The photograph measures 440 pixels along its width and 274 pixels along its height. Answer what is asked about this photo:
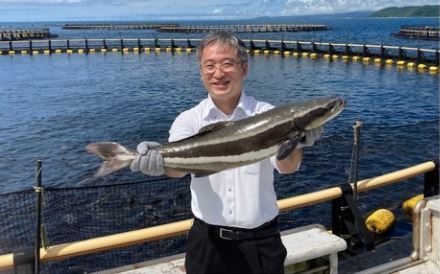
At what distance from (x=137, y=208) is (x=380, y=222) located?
6471 mm

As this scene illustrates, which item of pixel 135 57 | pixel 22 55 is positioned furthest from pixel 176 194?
pixel 22 55

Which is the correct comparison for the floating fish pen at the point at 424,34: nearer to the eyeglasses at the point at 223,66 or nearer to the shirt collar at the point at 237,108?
the shirt collar at the point at 237,108

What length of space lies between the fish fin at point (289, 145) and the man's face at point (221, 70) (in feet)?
1.86

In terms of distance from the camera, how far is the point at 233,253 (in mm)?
3816

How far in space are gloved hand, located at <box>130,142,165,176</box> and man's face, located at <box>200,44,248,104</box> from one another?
67 centimetres

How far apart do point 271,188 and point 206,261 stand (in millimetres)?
808

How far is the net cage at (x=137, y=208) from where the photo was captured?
1121cm

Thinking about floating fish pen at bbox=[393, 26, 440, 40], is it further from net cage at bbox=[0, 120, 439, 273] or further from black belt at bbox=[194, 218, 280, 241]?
black belt at bbox=[194, 218, 280, 241]

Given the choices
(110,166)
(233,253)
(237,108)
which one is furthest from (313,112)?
(110,166)

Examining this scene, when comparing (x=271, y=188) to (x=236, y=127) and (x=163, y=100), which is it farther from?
(x=163, y=100)

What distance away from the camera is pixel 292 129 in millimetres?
3689

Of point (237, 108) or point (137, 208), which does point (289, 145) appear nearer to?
point (237, 108)

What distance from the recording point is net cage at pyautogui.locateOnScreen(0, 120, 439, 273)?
36.8ft

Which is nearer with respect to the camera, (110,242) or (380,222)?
(110,242)
